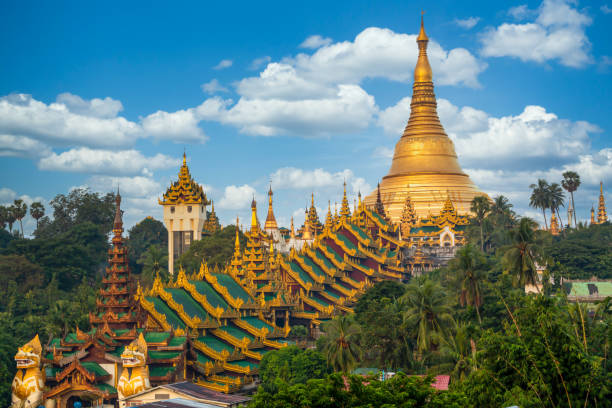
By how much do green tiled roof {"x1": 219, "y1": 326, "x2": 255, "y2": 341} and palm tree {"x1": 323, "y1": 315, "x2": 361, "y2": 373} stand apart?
483 centimetres

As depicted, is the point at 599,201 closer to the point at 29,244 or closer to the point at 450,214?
the point at 450,214

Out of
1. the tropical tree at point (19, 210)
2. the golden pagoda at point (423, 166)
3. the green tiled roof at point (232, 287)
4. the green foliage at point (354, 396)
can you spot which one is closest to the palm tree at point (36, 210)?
the tropical tree at point (19, 210)

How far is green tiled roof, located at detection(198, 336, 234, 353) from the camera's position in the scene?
1586 inches

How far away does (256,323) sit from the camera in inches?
1791

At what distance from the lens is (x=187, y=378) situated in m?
36.8

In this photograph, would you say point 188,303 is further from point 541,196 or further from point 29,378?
point 541,196

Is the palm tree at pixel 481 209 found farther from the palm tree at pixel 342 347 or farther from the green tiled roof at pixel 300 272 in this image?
the palm tree at pixel 342 347

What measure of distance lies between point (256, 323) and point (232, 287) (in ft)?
8.62

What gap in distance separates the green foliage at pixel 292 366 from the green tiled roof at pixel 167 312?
14.6 ft

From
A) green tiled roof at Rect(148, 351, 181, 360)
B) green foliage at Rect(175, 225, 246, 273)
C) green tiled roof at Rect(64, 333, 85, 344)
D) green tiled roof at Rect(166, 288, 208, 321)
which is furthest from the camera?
green foliage at Rect(175, 225, 246, 273)

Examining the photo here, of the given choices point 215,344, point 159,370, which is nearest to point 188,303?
point 215,344

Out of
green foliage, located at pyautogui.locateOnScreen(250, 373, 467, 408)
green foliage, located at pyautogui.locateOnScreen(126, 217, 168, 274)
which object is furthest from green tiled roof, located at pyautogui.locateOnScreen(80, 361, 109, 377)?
green foliage, located at pyautogui.locateOnScreen(126, 217, 168, 274)

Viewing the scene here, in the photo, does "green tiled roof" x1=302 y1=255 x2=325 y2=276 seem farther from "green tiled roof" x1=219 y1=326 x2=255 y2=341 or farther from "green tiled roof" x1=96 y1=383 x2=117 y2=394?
"green tiled roof" x1=96 y1=383 x2=117 y2=394

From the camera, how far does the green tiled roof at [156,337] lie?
120 ft
